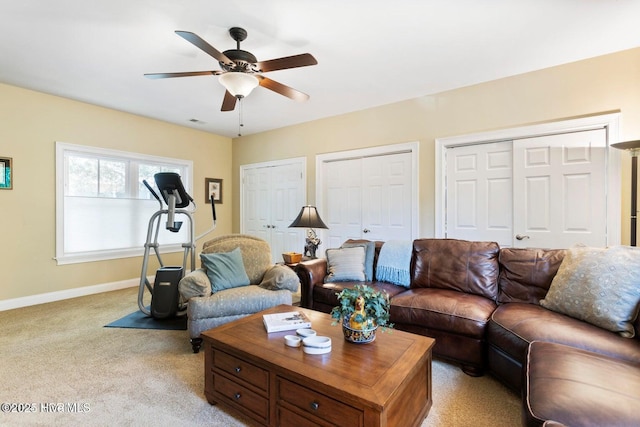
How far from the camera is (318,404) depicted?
1.37 m

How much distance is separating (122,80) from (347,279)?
3.31m

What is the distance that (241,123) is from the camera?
513cm

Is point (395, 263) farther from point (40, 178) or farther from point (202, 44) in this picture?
point (40, 178)

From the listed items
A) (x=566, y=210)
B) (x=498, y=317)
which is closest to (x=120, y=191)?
(x=498, y=317)

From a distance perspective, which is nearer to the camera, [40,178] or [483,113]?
[483,113]

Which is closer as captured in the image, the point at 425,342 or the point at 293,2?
the point at 425,342

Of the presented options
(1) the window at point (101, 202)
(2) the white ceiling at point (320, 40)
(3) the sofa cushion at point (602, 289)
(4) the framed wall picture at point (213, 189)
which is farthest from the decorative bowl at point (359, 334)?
(4) the framed wall picture at point (213, 189)

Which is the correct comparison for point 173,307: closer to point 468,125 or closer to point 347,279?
point 347,279

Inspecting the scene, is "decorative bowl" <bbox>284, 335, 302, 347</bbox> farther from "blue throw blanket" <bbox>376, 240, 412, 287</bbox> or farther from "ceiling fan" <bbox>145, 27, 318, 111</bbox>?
"ceiling fan" <bbox>145, 27, 318, 111</bbox>

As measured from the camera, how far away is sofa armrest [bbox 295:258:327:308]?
10.1 feet

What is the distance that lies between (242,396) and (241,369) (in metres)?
0.15

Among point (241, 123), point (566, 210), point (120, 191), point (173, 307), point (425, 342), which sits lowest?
point (173, 307)

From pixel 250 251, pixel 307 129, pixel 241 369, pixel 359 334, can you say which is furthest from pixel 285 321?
pixel 307 129

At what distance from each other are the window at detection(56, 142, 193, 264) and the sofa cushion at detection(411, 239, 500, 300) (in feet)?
13.7
